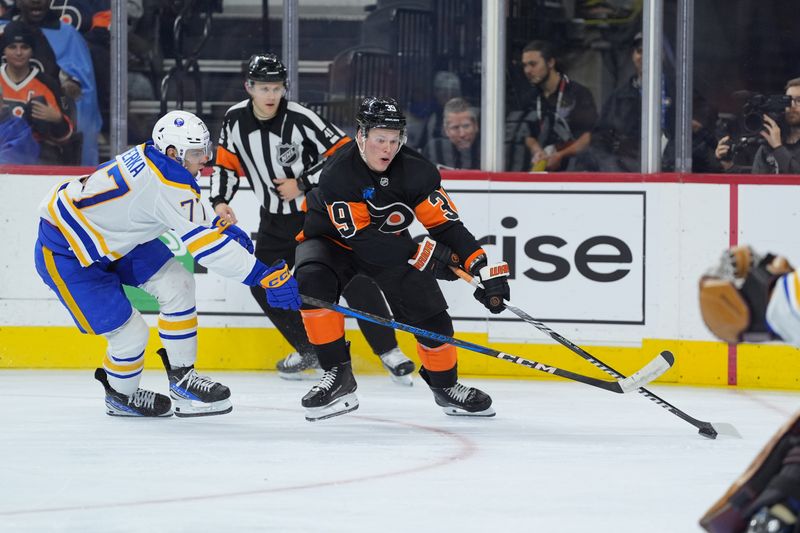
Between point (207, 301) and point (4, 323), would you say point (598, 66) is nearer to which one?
point (207, 301)

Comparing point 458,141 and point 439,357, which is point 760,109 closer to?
point 458,141

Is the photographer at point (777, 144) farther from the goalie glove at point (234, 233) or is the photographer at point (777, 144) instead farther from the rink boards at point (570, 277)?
the goalie glove at point (234, 233)

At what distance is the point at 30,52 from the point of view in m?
5.21

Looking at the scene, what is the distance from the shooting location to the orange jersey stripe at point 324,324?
3.78 meters

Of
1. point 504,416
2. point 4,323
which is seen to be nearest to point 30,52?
point 4,323

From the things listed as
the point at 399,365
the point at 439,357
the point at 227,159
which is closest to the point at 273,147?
the point at 227,159

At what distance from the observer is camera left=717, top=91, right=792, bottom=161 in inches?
189

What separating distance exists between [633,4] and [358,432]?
7.34 ft

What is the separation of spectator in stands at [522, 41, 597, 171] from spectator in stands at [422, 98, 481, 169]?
8.7 inches

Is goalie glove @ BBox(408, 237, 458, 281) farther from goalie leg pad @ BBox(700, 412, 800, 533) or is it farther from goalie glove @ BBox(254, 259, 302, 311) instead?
goalie leg pad @ BBox(700, 412, 800, 533)

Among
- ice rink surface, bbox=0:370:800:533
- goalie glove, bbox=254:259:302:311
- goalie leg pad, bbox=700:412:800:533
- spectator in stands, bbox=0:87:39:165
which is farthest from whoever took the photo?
spectator in stands, bbox=0:87:39:165

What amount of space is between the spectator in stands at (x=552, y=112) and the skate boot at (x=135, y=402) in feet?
6.25

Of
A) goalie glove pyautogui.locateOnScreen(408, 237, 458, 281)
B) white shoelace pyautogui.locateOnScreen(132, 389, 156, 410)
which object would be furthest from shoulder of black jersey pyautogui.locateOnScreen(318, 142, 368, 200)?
white shoelace pyautogui.locateOnScreen(132, 389, 156, 410)

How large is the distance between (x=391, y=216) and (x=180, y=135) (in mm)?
676
